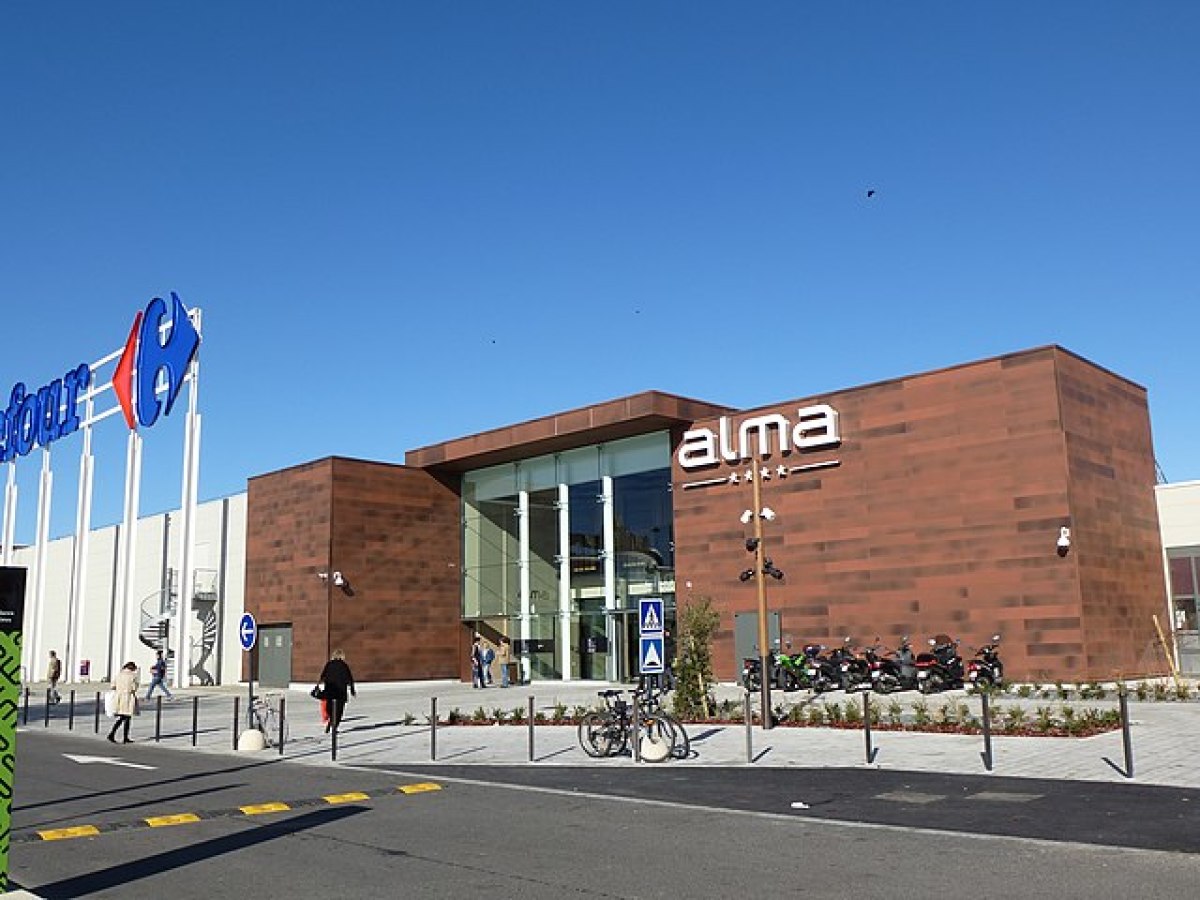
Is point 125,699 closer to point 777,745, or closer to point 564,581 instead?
point 777,745

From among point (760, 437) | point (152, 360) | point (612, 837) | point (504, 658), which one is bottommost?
point (612, 837)

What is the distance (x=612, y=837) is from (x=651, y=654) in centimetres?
668

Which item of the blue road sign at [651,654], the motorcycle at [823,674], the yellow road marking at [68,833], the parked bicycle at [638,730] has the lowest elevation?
the yellow road marking at [68,833]

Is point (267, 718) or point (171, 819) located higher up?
point (267, 718)

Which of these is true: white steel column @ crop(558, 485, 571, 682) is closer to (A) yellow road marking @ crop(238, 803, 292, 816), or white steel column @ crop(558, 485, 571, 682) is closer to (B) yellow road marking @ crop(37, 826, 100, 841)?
(A) yellow road marking @ crop(238, 803, 292, 816)

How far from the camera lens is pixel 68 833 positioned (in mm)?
10977

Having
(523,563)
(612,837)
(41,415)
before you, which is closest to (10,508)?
(41,415)

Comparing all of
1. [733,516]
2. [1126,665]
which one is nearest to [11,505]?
[733,516]

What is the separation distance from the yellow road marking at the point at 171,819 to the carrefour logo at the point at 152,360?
31.7m

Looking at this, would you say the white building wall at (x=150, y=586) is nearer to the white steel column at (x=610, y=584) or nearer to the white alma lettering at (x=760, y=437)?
the white steel column at (x=610, y=584)

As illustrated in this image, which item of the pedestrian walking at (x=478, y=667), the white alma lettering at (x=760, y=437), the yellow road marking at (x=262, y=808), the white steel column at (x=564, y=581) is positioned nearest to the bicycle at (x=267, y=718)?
the yellow road marking at (x=262, y=808)

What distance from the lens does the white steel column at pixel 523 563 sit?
137ft

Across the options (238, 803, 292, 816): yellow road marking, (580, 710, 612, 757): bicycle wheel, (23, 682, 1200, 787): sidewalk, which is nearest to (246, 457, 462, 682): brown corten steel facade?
(23, 682, 1200, 787): sidewalk

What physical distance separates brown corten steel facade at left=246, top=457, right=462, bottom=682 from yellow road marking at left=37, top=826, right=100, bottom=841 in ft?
96.4
